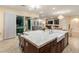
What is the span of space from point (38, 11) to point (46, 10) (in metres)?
0.15

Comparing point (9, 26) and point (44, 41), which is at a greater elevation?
point (9, 26)

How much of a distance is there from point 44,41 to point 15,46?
1.76 ft

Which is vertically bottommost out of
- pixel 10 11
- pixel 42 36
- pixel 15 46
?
pixel 15 46

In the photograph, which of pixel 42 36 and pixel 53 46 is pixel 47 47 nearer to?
pixel 53 46

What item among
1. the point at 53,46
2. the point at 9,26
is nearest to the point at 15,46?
the point at 9,26

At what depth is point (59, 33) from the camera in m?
2.03

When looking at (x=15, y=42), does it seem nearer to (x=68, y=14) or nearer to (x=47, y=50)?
(x=47, y=50)

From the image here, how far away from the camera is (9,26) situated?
1847 mm

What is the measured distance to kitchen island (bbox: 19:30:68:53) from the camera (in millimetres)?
1713

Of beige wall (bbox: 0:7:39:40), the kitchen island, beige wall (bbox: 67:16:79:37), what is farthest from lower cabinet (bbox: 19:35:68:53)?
beige wall (bbox: 0:7:39:40)

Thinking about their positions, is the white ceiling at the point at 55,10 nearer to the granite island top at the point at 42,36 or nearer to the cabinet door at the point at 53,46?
the granite island top at the point at 42,36

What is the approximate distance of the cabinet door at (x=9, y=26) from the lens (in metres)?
1.82
